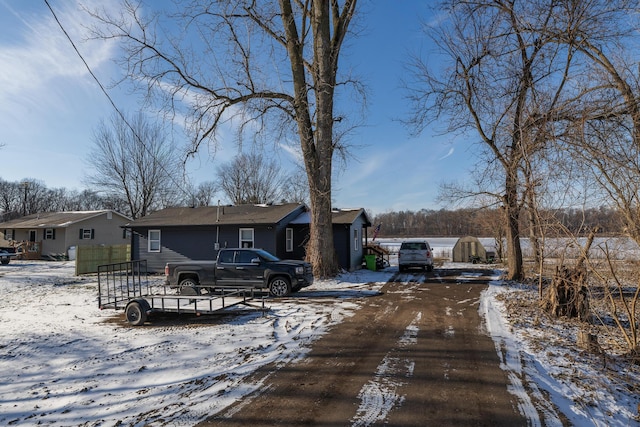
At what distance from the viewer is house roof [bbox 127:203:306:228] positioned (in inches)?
813

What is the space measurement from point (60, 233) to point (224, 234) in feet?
71.2

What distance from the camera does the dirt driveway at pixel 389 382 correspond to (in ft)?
13.3

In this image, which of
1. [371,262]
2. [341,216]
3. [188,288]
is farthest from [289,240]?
[188,288]

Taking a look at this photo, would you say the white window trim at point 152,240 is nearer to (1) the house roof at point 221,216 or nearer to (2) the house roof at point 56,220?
(1) the house roof at point 221,216

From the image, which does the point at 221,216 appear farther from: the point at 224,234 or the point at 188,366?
the point at 188,366

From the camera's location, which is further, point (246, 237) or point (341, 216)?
point (341, 216)

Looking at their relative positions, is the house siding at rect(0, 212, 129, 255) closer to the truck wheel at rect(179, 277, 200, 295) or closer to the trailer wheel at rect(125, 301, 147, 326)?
the truck wheel at rect(179, 277, 200, 295)

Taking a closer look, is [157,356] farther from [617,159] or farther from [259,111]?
[259,111]

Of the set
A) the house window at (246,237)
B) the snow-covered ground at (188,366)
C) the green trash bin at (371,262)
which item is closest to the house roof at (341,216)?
the house window at (246,237)

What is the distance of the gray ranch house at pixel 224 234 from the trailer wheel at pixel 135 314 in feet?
36.5

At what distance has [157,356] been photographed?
628 cm

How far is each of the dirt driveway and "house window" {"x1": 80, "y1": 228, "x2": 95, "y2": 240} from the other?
34010 mm

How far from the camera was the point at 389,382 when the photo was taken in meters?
5.02

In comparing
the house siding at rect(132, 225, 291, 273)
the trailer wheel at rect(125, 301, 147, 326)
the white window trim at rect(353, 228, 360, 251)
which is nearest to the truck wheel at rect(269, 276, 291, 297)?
the trailer wheel at rect(125, 301, 147, 326)
